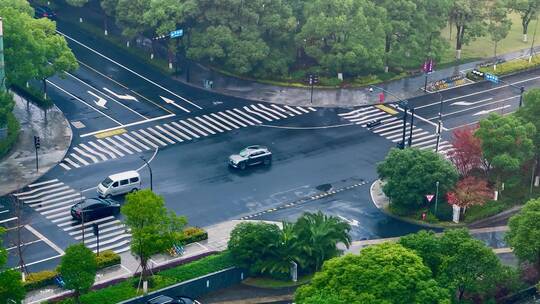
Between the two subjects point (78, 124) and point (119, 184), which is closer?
point (119, 184)

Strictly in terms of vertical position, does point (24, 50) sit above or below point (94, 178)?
above

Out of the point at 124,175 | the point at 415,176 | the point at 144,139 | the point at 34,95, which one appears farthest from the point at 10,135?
the point at 415,176

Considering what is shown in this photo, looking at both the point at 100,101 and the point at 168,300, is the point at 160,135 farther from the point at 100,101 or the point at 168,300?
the point at 168,300

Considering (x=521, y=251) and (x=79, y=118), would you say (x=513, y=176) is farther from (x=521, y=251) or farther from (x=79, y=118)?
(x=79, y=118)

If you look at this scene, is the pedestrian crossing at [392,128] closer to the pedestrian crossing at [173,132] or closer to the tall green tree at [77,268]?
the pedestrian crossing at [173,132]

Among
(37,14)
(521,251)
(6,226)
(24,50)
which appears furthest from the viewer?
(37,14)

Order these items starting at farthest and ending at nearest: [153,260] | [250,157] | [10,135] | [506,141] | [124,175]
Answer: [10,135] → [250,157] → [124,175] → [506,141] → [153,260]

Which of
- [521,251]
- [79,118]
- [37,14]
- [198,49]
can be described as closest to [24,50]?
[79,118]
